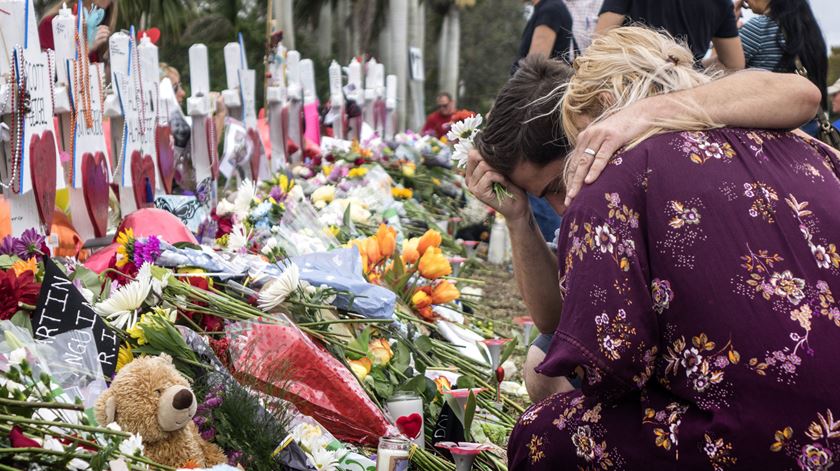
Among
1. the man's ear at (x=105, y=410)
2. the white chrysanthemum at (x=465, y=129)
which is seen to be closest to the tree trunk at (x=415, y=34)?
the white chrysanthemum at (x=465, y=129)

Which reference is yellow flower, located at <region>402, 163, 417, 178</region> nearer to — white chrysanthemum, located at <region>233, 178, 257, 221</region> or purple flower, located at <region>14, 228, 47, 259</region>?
white chrysanthemum, located at <region>233, 178, 257, 221</region>

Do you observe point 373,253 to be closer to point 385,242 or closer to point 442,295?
point 385,242

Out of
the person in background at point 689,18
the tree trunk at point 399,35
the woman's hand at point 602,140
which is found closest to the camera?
the woman's hand at point 602,140

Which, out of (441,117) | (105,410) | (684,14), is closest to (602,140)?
(105,410)

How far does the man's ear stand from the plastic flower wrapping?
0.17ft

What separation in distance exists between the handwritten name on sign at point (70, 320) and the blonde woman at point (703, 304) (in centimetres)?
106

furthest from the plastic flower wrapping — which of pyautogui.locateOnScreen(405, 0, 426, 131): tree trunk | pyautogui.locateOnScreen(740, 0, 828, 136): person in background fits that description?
pyautogui.locateOnScreen(405, 0, 426, 131): tree trunk

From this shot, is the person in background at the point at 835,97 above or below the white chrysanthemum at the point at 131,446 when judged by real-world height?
below

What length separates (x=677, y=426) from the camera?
1.83 metres

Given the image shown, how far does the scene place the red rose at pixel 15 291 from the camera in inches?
93.0

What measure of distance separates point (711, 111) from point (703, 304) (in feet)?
1.29

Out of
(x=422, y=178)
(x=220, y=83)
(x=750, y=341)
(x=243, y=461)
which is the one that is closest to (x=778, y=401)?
(x=750, y=341)

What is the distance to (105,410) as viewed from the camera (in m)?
2.12

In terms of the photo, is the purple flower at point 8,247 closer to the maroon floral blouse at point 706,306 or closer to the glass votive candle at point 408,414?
the glass votive candle at point 408,414
